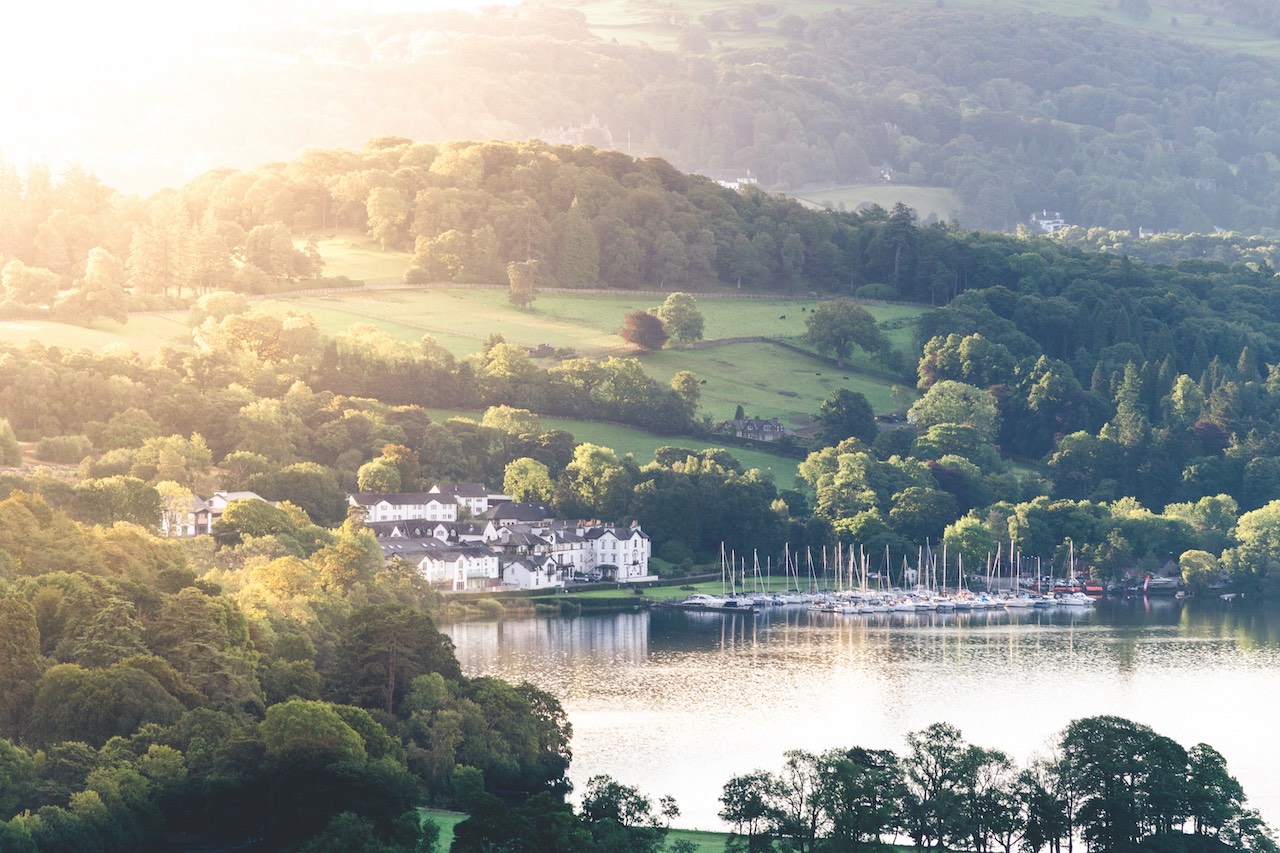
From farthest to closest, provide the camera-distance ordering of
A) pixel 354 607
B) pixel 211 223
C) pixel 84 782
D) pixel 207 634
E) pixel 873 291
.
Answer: pixel 873 291
pixel 211 223
pixel 354 607
pixel 207 634
pixel 84 782

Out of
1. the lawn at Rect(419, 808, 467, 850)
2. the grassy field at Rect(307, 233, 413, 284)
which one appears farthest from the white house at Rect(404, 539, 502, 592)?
the grassy field at Rect(307, 233, 413, 284)

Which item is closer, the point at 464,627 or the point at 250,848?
the point at 250,848

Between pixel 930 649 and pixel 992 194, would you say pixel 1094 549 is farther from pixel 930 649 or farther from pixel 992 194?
pixel 992 194

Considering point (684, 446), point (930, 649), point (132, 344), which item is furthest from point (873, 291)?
point (930, 649)

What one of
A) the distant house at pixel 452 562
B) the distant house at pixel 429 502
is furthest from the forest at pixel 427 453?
the distant house at pixel 452 562

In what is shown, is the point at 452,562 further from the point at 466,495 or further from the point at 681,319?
the point at 681,319

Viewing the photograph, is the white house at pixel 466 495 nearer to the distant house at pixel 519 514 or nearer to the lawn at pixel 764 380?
the distant house at pixel 519 514
